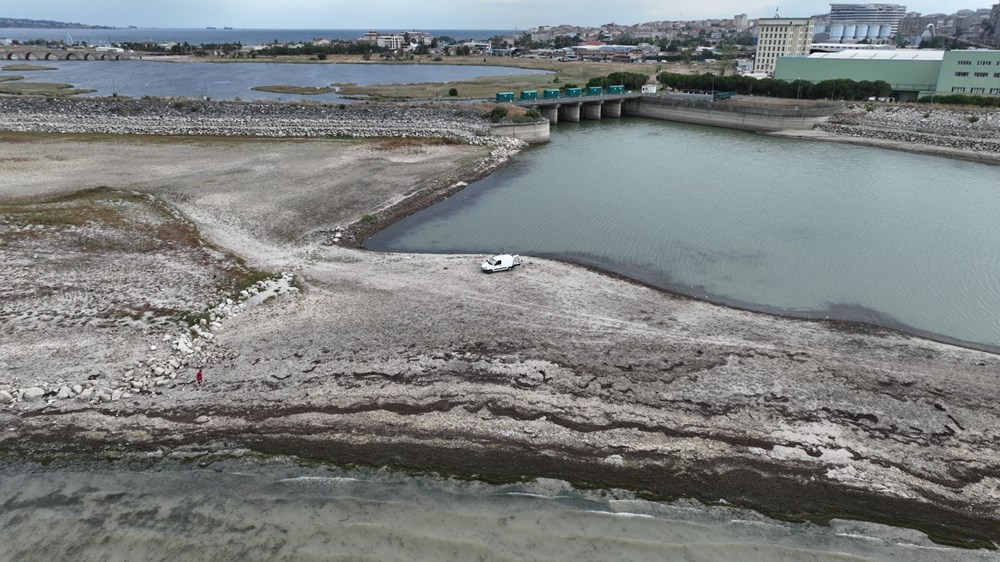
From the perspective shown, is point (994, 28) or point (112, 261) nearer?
point (112, 261)

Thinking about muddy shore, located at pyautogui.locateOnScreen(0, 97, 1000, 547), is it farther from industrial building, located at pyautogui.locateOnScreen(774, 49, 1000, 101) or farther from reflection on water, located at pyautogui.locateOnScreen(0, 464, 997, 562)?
industrial building, located at pyautogui.locateOnScreen(774, 49, 1000, 101)

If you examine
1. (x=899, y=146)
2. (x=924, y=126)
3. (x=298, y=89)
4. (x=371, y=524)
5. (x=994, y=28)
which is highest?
(x=994, y=28)

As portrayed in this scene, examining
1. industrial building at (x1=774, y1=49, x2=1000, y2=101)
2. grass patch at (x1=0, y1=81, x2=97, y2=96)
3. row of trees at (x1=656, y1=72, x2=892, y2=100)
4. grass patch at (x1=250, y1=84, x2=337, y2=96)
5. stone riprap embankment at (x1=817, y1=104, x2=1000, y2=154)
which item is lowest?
stone riprap embankment at (x1=817, y1=104, x2=1000, y2=154)

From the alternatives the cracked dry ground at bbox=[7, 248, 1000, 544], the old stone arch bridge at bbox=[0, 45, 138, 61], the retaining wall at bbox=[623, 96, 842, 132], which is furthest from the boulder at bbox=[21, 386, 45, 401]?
the old stone arch bridge at bbox=[0, 45, 138, 61]

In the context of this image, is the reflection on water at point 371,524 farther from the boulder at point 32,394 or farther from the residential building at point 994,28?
the residential building at point 994,28

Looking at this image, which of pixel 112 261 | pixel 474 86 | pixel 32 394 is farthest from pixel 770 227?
pixel 474 86

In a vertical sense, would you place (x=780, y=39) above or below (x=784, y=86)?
above

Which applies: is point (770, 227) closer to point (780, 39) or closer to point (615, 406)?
point (615, 406)

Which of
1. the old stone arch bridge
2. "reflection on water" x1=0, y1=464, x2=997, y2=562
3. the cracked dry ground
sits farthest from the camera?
the old stone arch bridge
